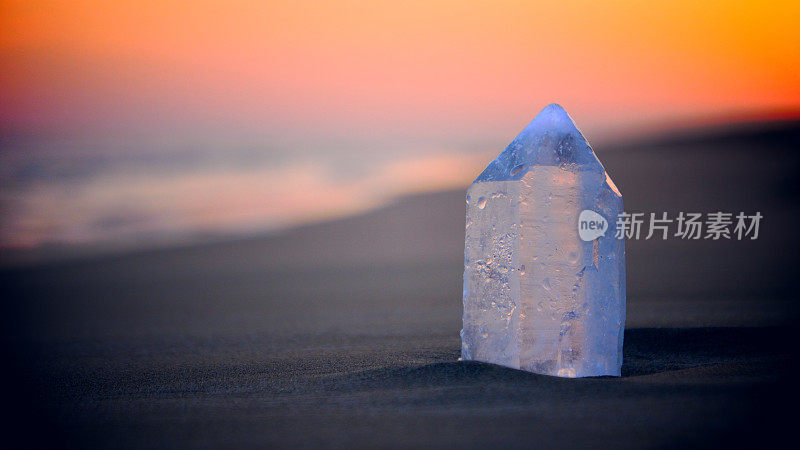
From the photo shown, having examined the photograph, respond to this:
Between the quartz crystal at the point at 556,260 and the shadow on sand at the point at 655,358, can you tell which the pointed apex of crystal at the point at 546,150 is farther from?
the shadow on sand at the point at 655,358

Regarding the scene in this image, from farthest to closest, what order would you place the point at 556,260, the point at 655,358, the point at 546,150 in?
the point at 655,358 < the point at 546,150 < the point at 556,260

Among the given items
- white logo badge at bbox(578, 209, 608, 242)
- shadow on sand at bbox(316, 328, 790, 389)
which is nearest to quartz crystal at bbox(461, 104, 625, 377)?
white logo badge at bbox(578, 209, 608, 242)

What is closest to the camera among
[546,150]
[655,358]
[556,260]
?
[556,260]

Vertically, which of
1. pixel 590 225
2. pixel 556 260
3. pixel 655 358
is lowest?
pixel 655 358

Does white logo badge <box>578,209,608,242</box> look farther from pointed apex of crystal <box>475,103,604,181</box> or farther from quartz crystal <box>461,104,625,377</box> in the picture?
pointed apex of crystal <box>475,103,604,181</box>

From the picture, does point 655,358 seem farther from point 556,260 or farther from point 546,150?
point 546,150

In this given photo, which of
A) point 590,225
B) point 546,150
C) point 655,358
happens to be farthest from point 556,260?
point 655,358

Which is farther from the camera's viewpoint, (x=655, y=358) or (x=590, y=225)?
(x=655, y=358)
